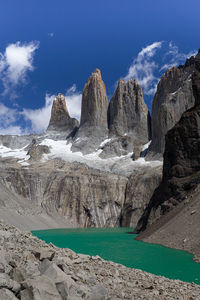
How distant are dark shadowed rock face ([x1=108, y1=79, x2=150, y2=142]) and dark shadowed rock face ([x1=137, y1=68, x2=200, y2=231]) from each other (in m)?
64.2

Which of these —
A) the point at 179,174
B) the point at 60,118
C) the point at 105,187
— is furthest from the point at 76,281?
the point at 60,118

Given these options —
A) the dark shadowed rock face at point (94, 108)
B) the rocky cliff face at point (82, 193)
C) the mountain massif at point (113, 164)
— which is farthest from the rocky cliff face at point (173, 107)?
the dark shadowed rock face at point (94, 108)

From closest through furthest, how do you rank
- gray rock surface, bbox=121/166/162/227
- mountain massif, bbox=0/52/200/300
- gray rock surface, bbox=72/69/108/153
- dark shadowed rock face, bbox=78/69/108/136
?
mountain massif, bbox=0/52/200/300, gray rock surface, bbox=121/166/162/227, gray rock surface, bbox=72/69/108/153, dark shadowed rock face, bbox=78/69/108/136

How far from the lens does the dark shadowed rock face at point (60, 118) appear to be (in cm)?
12594

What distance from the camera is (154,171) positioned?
228 ft

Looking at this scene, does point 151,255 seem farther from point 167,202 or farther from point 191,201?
point 167,202

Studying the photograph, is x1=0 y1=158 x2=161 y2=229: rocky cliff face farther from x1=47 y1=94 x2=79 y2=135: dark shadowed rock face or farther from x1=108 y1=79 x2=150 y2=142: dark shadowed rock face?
x1=47 y1=94 x2=79 y2=135: dark shadowed rock face

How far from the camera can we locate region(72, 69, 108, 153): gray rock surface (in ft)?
347

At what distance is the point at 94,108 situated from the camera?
108625 millimetres

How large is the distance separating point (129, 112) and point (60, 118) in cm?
3459

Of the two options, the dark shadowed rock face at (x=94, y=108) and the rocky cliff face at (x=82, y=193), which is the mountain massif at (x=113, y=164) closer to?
the rocky cliff face at (x=82, y=193)

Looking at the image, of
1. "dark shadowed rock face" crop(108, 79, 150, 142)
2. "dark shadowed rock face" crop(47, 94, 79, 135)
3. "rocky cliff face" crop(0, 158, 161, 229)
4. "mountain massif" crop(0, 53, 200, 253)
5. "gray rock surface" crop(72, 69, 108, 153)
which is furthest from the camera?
"dark shadowed rock face" crop(47, 94, 79, 135)

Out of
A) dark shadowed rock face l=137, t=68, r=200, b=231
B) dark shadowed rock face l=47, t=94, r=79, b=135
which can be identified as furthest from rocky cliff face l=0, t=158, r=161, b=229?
dark shadowed rock face l=47, t=94, r=79, b=135

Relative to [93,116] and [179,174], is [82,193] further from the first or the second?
[93,116]
